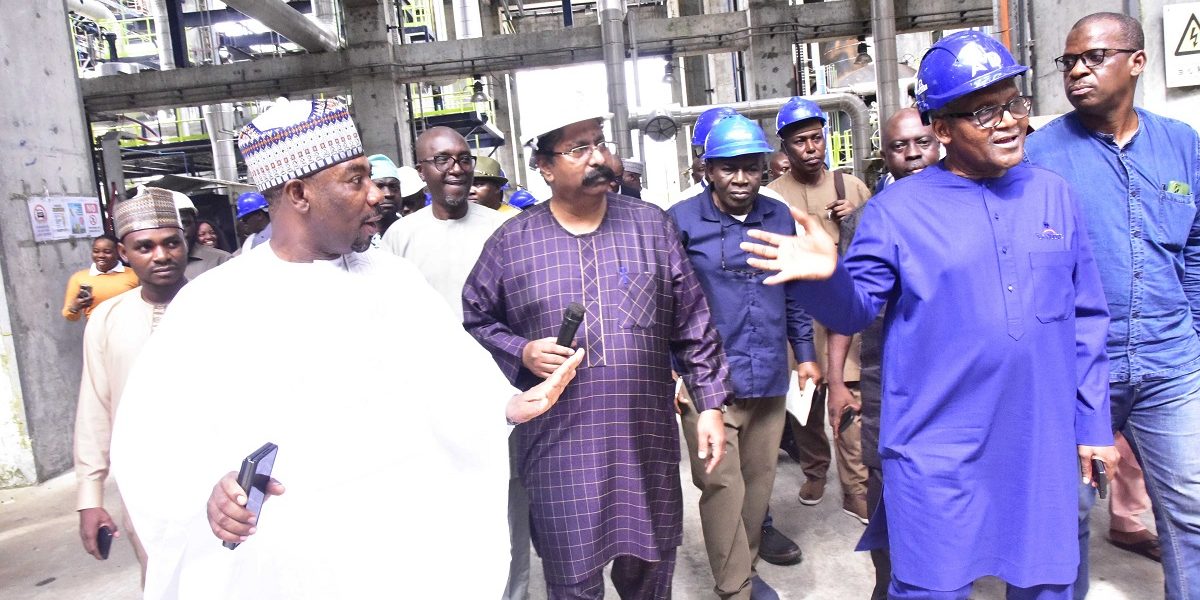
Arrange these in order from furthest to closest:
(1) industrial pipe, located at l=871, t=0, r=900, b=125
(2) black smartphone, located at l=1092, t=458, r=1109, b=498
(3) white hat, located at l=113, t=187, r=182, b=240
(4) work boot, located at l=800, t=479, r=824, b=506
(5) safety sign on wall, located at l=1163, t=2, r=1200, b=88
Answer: (1) industrial pipe, located at l=871, t=0, r=900, b=125, (4) work boot, located at l=800, t=479, r=824, b=506, (5) safety sign on wall, located at l=1163, t=2, r=1200, b=88, (3) white hat, located at l=113, t=187, r=182, b=240, (2) black smartphone, located at l=1092, t=458, r=1109, b=498

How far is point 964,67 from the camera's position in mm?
2178

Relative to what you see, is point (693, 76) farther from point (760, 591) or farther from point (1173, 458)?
point (1173, 458)

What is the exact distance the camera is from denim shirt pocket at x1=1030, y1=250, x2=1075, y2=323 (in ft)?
7.22

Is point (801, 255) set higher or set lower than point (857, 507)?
higher

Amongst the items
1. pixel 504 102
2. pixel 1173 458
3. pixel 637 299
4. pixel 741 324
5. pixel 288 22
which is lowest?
pixel 1173 458

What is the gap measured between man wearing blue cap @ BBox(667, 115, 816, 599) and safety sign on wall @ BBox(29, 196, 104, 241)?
18.7 feet

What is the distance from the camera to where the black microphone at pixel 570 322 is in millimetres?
2385

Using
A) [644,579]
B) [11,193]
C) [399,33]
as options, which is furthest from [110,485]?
[399,33]

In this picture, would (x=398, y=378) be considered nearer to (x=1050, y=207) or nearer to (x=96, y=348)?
(x=96, y=348)

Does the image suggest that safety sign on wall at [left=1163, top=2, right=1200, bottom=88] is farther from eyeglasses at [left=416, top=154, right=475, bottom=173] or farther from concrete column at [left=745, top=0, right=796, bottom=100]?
concrete column at [left=745, top=0, right=796, bottom=100]

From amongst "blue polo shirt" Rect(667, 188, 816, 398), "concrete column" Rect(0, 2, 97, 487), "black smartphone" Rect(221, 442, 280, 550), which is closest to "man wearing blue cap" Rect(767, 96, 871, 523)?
"blue polo shirt" Rect(667, 188, 816, 398)

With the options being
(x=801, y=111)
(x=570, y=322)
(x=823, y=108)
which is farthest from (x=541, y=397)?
(x=823, y=108)

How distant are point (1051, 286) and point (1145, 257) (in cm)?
67

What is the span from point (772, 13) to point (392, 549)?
45.8 ft
